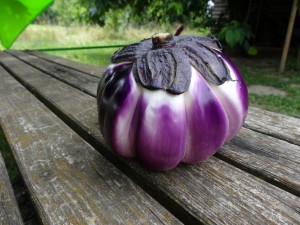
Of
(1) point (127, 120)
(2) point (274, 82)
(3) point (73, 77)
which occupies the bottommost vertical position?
(2) point (274, 82)

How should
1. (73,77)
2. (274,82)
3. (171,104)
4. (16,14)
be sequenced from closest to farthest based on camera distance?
(16,14), (171,104), (73,77), (274,82)

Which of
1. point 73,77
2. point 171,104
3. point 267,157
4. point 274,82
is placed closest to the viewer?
point 171,104

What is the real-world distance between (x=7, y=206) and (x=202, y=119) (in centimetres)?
37

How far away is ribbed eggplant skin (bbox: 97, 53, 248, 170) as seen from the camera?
53 cm

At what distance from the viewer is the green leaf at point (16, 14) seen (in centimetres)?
33

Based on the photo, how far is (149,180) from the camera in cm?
58

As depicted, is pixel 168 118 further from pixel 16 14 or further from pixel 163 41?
pixel 16 14

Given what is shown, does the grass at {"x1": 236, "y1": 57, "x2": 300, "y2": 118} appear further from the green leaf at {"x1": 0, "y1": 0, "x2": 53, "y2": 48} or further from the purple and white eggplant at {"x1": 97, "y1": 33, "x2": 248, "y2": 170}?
the green leaf at {"x1": 0, "y1": 0, "x2": 53, "y2": 48}

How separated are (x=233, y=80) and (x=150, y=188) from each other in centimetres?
26

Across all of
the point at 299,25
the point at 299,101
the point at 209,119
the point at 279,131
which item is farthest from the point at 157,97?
the point at 299,25

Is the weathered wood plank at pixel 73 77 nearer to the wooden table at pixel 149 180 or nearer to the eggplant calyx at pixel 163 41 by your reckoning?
the wooden table at pixel 149 180

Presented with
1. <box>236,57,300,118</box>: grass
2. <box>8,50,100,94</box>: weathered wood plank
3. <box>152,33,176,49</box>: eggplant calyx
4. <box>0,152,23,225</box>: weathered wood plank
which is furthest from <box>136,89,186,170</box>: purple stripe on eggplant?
<box>236,57,300,118</box>: grass

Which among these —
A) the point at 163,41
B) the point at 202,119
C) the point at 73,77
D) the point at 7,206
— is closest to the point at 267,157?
the point at 202,119

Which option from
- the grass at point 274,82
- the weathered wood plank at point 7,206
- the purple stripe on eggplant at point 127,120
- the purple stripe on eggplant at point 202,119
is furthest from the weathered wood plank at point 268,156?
the grass at point 274,82
